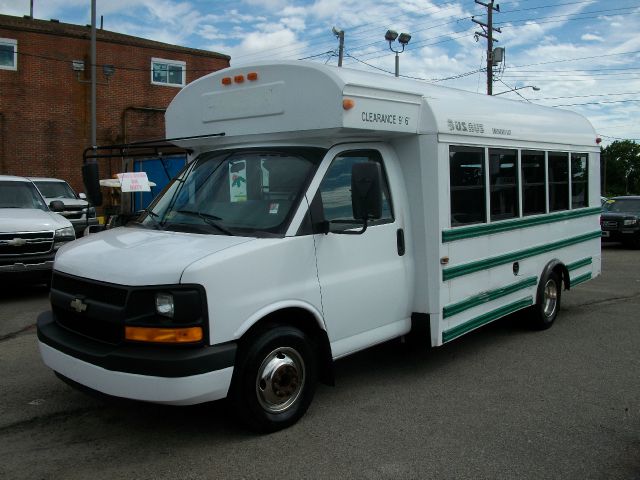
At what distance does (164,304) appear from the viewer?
3639 mm

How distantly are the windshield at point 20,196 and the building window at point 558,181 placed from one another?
7.88m

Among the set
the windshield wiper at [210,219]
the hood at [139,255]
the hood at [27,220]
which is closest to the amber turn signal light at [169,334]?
the hood at [139,255]

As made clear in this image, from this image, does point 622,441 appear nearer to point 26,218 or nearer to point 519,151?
point 519,151

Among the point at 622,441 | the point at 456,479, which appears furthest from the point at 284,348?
the point at 622,441

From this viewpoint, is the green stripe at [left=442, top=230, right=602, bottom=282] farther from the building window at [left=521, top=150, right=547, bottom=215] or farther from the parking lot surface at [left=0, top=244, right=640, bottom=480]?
the parking lot surface at [left=0, top=244, right=640, bottom=480]

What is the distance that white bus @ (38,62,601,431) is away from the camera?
145 inches

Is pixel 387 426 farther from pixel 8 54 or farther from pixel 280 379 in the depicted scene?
pixel 8 54

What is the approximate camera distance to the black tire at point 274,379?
3934mm

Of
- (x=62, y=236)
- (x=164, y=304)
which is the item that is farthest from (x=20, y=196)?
(x=164, y=304)

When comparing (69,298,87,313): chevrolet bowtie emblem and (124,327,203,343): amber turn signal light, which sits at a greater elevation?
(69,298,87,313): chevrolet bowtie emblem

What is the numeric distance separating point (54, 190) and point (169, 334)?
14.7m

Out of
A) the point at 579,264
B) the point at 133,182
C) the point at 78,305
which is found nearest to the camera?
the point at 78,305

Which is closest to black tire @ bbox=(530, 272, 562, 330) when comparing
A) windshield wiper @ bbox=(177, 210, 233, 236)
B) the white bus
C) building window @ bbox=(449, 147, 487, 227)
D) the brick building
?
the white bus

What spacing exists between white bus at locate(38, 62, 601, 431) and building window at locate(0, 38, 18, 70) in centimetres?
2289
